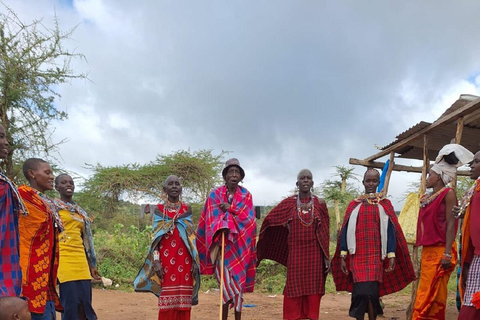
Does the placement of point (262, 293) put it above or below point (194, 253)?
below

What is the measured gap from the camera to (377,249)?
5.52 meters

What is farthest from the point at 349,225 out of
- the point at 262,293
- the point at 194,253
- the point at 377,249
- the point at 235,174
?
the point at 262,293

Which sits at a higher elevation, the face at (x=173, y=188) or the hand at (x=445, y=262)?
the face at (x=173, y=188)

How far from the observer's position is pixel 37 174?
14.4 feet

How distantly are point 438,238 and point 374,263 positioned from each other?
0.78 m

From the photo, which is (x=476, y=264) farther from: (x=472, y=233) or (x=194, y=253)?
(x=194, y=253)

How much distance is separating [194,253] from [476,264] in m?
2.95

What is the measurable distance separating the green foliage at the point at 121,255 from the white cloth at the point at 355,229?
6.80 m

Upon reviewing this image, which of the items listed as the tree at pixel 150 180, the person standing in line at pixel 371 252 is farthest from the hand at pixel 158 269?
the tree at pixel 150 180

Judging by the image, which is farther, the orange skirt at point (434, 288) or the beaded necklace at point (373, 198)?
the beaded necklace at point (373, 198)

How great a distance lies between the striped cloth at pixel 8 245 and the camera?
306 cm

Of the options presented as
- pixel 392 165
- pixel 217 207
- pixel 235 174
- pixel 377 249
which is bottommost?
pixel 377 249

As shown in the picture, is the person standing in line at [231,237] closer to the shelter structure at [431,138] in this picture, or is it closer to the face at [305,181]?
the face at [305,181]

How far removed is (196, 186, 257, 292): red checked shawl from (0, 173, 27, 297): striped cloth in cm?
271
